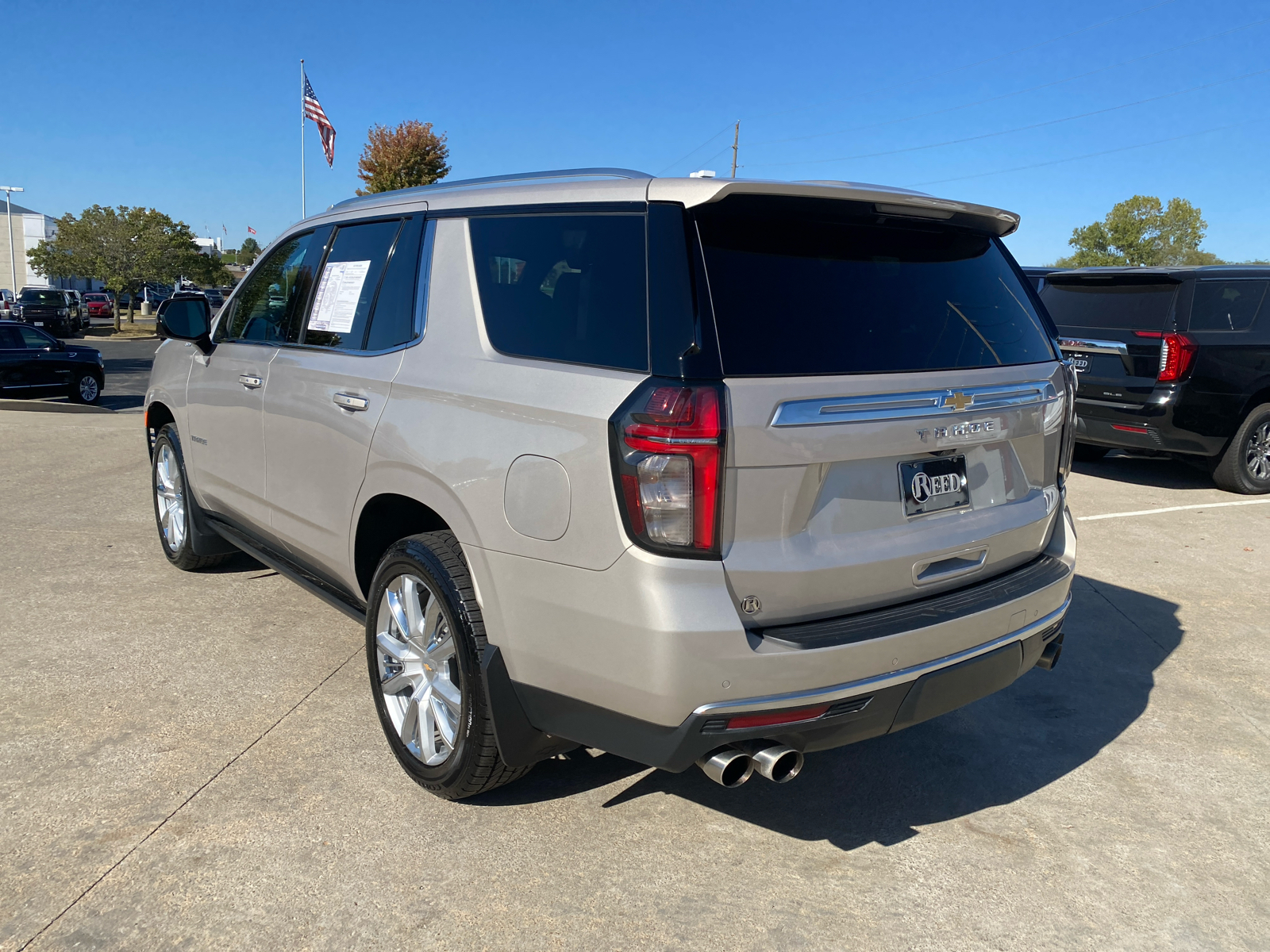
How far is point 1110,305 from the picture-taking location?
28.7 feet

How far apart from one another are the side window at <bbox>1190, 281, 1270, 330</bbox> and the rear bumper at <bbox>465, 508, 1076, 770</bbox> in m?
6.89

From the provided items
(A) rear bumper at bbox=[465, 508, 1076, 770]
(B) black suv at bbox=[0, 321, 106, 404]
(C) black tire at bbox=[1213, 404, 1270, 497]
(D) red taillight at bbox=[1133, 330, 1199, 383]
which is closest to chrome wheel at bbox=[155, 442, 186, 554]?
(A) rear bumper at bbox=[465, 508, 1076, 770]

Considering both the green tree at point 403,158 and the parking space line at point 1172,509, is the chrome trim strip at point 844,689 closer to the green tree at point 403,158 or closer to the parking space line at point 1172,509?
the parking space line at point 1172,509

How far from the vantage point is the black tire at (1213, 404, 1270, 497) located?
339 inches

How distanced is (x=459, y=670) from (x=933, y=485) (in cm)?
145

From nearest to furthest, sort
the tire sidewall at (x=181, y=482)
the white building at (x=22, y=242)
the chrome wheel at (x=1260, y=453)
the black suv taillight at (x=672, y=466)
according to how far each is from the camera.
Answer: the black suv taillight at (x=672, y=466), the tire sidewall at (x=181, y=482), the chrome wheel at (x=1260, y=453), the white building at (x=22, y=242)

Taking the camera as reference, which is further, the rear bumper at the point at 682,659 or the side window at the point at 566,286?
the side window at the point at 566,286

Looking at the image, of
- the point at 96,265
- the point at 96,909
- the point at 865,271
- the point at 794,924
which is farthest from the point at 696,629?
the point at 96,265

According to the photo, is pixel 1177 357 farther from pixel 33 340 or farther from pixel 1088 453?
pixel 33 340

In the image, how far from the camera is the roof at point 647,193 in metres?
2.47

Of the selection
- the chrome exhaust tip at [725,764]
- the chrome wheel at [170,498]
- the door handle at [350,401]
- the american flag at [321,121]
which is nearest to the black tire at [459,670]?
the door handle at [350,401]

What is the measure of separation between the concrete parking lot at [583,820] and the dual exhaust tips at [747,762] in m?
0.42

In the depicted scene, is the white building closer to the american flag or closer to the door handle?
the american flag

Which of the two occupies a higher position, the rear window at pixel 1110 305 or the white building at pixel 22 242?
the white building at pixel 22 242
